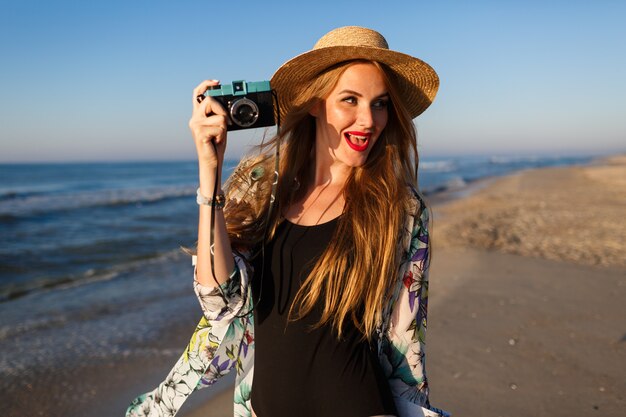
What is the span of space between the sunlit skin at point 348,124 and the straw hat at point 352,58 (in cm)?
9

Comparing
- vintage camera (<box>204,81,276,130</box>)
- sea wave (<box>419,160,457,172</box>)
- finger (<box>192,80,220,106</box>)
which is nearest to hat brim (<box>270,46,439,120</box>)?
vintage camera (<box>204,81,276,130</box>)

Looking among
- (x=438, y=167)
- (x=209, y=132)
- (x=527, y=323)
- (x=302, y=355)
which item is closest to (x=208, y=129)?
(x=209, y=132)

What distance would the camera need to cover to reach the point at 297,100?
2.27 meters

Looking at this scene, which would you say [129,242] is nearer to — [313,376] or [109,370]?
[109,370]

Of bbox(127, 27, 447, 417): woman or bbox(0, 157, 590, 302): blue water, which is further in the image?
bbox(0, 157, 590, 302): blue water

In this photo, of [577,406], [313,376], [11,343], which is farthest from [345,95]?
[11,343]

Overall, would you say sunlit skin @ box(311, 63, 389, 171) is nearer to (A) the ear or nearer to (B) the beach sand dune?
(A) the ear

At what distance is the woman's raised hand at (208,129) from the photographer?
163 centimetres

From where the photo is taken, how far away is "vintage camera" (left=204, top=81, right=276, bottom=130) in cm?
167

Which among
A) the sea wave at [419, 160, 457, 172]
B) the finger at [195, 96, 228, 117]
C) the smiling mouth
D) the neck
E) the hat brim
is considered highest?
the hat brim

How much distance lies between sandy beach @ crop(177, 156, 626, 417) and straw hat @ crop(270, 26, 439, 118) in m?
2.08

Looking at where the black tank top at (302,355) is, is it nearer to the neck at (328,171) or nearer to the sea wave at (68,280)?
the neck at (328,171)

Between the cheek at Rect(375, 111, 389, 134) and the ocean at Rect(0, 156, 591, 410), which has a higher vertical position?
the cheek at Rect(375, 111, 389, 134)

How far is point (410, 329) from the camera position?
1.87m
